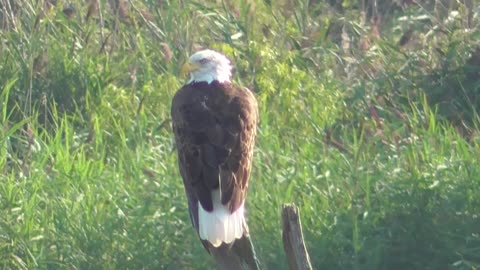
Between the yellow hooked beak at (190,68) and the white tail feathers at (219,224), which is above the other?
the yellow hooked beak at (190,68)

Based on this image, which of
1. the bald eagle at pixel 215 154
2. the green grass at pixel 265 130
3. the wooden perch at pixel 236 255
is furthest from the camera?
the green grass at pixel 265 130

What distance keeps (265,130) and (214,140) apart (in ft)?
4.64

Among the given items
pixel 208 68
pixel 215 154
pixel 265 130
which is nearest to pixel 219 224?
A: pixel 215 154

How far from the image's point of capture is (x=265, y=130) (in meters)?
6.65

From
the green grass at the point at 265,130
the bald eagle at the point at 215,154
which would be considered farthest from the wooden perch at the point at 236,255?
the green grass at the point at 265,130

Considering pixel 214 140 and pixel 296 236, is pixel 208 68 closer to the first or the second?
pixel 214 140

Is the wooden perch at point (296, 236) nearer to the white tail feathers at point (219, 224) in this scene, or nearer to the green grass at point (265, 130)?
the white tail feathers at point (219, 224)

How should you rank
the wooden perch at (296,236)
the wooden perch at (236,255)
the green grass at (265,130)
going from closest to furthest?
the wooden perch at (296,236) < the wooden perch at (236,255) < the green grass at (265,130)

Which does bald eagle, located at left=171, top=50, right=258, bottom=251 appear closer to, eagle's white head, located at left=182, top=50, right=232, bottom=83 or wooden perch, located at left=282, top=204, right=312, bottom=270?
eagle's white head, located at left=182, top=50, right=232, bottom=83

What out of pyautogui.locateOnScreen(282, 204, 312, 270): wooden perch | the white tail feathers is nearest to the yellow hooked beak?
the white tail feathers

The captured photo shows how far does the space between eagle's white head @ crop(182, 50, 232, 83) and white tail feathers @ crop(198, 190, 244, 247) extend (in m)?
0.72

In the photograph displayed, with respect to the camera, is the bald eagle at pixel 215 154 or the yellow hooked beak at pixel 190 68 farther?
the yellow hooked beak at pixel 190 68

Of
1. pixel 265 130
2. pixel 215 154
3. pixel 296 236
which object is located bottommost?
pixel 265 130

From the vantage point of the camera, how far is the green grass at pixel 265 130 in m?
5.64
